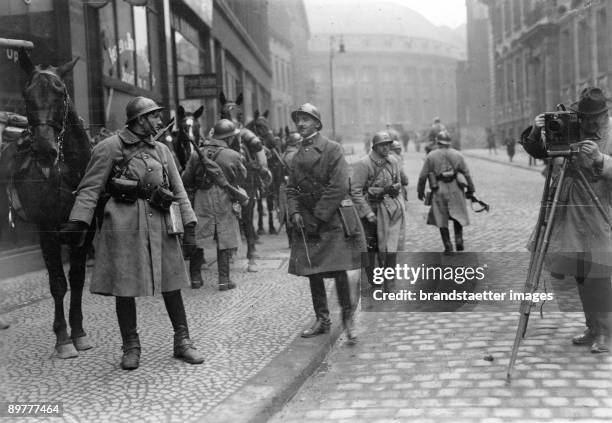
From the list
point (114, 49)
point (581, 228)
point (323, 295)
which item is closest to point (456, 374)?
point (581, 228)

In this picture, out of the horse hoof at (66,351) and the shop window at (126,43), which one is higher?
the shop window at (126,43)

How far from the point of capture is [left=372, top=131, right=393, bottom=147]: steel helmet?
23.5 feet

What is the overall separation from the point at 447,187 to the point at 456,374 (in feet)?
17.1

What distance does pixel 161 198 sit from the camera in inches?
189

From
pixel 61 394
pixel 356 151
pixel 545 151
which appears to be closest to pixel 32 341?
pixel 61 394

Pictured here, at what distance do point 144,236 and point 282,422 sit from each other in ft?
5.17

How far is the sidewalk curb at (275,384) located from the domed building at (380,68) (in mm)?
2020

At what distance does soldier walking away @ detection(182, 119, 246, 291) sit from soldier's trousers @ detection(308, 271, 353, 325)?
6.75ft

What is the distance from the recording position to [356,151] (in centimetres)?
727

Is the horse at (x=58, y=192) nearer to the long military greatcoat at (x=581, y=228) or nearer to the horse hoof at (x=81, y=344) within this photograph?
the horse hoof at (x=81, y=344)

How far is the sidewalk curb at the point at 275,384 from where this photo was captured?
12.7 ft

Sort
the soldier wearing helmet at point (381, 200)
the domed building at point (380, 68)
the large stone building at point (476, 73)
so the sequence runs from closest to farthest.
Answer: the domed building at point (380, 68) < the large stone building at point (476, 73) < the soldier wearing helmet at point (381, 200)

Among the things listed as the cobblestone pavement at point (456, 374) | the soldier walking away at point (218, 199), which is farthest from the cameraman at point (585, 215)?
the soldier walking away at point (218, 199)

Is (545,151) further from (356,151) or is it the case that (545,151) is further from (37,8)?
(37,8)
